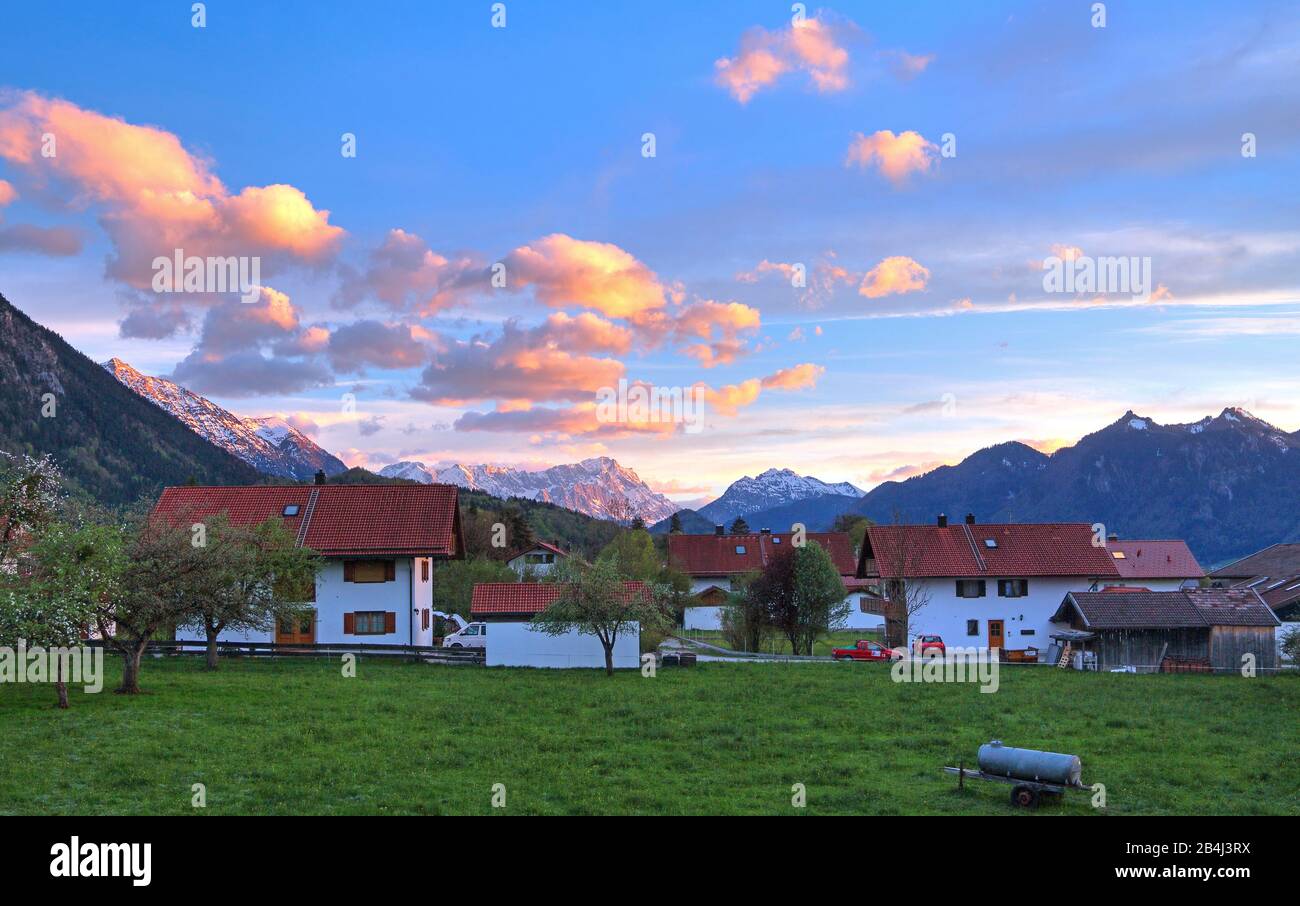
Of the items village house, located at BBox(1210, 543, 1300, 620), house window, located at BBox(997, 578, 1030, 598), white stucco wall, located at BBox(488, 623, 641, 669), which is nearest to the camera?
white stucco wall, located at BBox(488, 623, 641, 669)

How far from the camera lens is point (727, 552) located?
316ft

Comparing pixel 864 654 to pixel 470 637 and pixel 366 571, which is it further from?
pixel 366 571

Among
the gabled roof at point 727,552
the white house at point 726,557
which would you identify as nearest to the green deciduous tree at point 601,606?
the white house at point 726,557

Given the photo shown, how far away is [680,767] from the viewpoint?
2095 centimetres

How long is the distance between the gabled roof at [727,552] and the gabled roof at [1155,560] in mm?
23199

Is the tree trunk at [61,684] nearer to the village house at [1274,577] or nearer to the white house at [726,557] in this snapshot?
the village house at [1274,577]

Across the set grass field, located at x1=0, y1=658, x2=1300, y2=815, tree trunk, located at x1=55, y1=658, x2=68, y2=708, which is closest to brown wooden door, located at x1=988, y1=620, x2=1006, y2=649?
grass field, located at x1=0, y1=658, x2=1300, y2=815

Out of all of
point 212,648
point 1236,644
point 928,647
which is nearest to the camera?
point 212,648

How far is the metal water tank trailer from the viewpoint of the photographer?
703 inches

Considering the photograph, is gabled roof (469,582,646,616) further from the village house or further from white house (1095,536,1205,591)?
white house (1095,536,1205,591)

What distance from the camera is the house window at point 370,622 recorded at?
4809cm

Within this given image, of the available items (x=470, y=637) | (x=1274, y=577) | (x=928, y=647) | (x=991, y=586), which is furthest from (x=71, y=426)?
(x=1274, y=577)

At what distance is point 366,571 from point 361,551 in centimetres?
102
